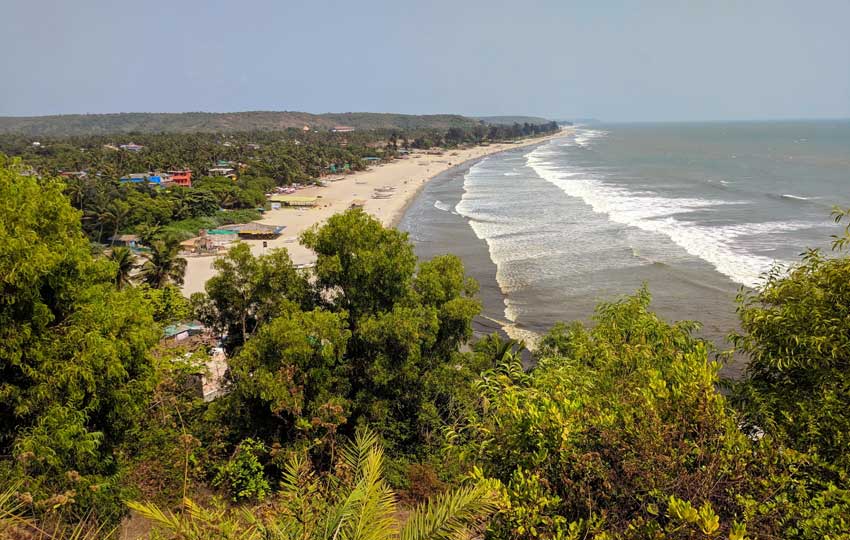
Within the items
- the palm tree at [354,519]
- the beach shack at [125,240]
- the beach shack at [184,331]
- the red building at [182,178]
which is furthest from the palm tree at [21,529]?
the red building at [182,178]

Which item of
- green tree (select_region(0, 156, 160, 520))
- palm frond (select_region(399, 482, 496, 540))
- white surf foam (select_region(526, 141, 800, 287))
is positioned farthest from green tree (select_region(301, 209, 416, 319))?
white surf foam (select_region(526, 141, 800, 287))

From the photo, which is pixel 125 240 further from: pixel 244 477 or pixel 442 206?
pixel 244 477

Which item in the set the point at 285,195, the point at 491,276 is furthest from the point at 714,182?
the point at 285,195

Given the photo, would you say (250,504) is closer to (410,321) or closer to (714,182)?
(410,321)

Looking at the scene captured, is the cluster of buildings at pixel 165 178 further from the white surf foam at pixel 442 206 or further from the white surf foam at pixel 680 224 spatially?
the white surf foam at pixel 680 224

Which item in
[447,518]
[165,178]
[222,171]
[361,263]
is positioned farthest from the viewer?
[222,171]

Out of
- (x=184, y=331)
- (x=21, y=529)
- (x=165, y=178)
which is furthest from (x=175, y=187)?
(x=21, y=529)

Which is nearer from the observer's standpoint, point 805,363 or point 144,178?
point 805,363
